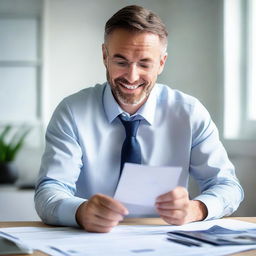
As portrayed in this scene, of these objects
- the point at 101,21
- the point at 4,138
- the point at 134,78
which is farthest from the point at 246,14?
the point at 4,138

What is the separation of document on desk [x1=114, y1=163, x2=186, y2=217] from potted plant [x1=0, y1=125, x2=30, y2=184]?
2.48m

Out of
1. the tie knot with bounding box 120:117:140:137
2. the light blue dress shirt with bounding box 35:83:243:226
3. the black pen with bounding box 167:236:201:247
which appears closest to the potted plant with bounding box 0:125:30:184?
the light blue dress shirt with bounding box 35:83:243:226

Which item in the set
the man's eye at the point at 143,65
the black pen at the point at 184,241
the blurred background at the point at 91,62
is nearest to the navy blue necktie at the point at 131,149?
the man's eye at the point at 143,65

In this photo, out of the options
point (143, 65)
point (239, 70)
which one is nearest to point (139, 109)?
point (143, 65)

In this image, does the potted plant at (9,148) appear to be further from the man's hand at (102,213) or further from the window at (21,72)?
the man's hand at (102,213)

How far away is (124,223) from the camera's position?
1572 mm

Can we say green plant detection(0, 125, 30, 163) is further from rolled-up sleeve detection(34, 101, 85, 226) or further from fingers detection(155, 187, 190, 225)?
fingers detection(155, 187, 190, 225)

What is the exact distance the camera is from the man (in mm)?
1786

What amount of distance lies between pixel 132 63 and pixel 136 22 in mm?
135

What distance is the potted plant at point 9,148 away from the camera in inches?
148

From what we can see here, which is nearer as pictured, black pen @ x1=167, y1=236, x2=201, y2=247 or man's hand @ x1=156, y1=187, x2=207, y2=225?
black pen @ x1=167, y1=236, x2=201, y2=247

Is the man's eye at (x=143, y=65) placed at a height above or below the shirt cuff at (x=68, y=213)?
above

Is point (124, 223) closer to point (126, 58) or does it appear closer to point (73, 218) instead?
point (73, 218)

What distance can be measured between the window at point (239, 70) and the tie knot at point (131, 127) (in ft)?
4.41
